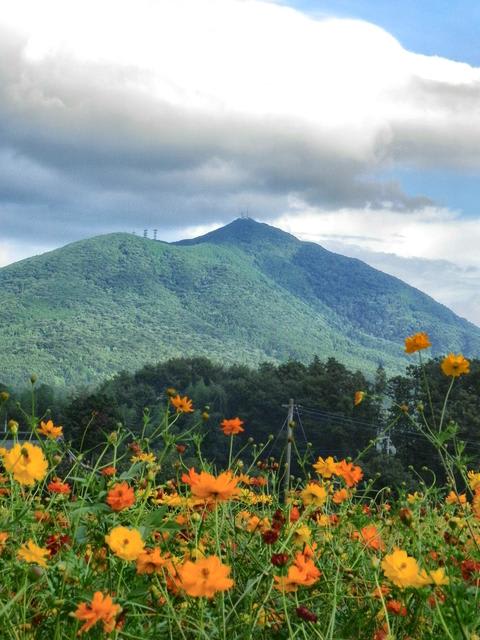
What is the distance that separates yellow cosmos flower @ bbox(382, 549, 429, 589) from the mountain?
90.9 meters

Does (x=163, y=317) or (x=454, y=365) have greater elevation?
(x=454, y=365)

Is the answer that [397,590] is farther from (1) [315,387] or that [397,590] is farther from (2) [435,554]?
(1) [315,387]

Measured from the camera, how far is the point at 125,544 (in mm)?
1282

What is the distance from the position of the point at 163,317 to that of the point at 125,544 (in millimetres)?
141213

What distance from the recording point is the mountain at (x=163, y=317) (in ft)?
350

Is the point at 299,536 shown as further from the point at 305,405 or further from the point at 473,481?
the point at 305,405

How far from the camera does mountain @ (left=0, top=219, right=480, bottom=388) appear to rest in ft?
350

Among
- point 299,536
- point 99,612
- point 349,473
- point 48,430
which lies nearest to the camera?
point 99,612

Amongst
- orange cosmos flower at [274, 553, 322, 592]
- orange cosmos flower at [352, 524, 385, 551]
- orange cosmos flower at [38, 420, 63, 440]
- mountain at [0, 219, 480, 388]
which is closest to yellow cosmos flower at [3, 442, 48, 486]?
orange cosmos flower at [274, 553, 322, 592]

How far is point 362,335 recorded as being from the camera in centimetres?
17788

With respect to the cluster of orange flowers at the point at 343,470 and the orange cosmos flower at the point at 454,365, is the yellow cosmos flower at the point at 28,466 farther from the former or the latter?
the orange cosmos flower at the point at 454,365

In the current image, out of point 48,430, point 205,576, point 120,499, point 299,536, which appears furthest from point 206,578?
point 48,430

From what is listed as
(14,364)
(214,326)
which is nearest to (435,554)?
(14,364)

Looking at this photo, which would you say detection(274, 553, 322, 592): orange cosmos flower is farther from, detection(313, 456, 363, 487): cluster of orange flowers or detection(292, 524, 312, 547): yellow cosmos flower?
detection(313, 456, 363, 487): cluster of orange flowers
